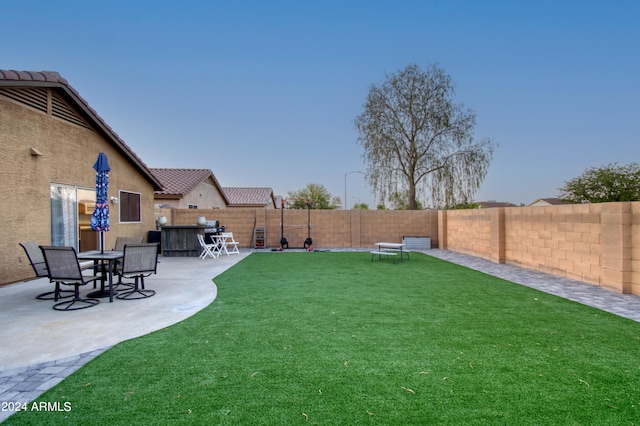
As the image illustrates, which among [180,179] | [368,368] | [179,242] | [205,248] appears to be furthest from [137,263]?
[180,179]

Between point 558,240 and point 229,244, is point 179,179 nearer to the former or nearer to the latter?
point 229,244

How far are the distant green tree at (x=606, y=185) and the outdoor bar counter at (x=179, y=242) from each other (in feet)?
67.5

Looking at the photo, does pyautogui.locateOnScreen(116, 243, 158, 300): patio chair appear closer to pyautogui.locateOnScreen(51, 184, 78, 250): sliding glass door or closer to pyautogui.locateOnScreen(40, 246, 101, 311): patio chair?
pyautogui.locateOnScreen(40, 246, 101, 311): patio chair

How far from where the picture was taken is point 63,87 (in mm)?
7949

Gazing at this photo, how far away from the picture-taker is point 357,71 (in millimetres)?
17391

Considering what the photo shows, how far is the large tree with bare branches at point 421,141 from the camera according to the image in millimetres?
18781

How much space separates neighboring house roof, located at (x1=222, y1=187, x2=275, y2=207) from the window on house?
19.3 m

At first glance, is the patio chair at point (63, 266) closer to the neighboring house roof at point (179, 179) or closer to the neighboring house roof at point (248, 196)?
the neighboring house roof at point (179, 179)

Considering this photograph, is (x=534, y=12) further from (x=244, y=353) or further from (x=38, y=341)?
(x=38, y=341)

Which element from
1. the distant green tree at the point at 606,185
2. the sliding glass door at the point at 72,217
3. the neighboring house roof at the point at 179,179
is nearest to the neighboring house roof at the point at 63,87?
the sliding glass door at the point at 72,217

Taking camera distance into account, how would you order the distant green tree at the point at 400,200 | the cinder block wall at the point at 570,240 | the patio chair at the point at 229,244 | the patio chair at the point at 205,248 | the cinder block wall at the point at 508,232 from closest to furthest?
the cinder block wall at the point at 570,240, the cinder block wall at the point at 508,232, the patio chair at the point at 205,248, the patio chair at the point at 229,244, the distant green tree at the point at 400,200

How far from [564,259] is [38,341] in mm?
9763

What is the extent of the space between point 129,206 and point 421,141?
620 inches

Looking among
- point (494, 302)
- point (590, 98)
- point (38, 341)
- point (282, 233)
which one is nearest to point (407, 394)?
point (494, 302)
